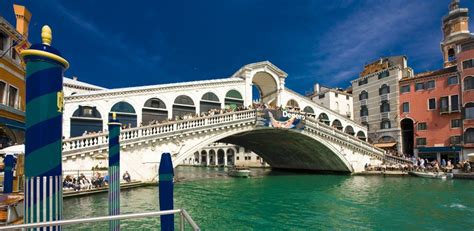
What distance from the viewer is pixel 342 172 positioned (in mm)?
26656

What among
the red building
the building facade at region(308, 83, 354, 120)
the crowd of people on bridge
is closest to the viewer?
the crowd of people on bridge

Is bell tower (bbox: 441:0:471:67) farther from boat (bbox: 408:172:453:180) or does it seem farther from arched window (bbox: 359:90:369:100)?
boat (bbox: 408:172:453:180)

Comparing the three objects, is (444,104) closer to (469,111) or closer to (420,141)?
(469,111)

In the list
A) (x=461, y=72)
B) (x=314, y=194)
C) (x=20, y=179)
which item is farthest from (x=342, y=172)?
(x=20, y=179)

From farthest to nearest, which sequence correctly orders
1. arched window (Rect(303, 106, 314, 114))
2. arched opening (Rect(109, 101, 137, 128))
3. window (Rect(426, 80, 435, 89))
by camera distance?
arched window (Rect(303, 106, 314, 114))
window (Rect(426, 80, 435, 89))
arched opening (Rect(109, 101, 137, 128))

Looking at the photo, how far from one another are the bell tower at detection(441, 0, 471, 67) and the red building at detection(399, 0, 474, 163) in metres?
7.46

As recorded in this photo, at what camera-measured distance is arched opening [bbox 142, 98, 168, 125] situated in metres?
22.4

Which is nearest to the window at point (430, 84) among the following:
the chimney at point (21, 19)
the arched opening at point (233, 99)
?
the arched opening at point (233, 99)

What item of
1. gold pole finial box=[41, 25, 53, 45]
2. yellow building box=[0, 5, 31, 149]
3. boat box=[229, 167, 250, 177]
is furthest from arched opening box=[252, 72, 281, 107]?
gold pole finial box=[41, 25, 53, 45]

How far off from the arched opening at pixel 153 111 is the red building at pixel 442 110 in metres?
25.2

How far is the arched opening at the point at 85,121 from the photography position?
19.5 meters

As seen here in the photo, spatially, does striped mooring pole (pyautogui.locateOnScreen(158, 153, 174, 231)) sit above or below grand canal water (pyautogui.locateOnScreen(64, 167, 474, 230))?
above

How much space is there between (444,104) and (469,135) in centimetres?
349

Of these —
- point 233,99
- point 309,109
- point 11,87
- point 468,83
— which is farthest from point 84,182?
point 468,83
